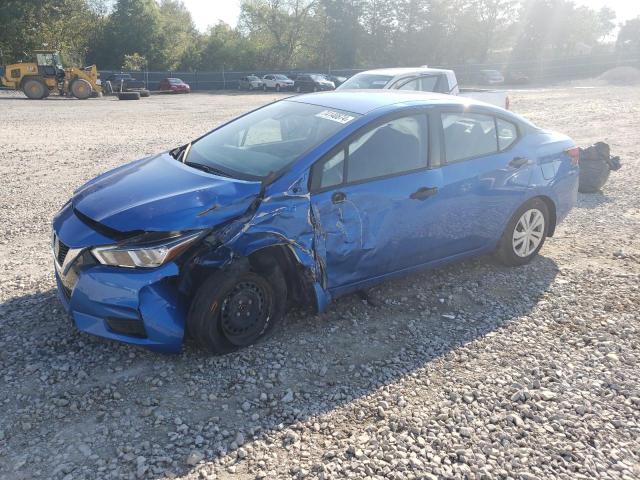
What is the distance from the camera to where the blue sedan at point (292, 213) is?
11.3 feet

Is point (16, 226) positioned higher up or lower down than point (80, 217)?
lower down

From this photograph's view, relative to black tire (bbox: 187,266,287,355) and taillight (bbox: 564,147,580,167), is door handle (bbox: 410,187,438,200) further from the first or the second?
taillight (bbox: 564,147,580,167)

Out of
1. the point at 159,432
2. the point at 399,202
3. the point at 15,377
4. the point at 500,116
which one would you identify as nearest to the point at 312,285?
the point at 399,202

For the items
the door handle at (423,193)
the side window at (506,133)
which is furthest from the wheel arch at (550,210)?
the door handle at (423,193)

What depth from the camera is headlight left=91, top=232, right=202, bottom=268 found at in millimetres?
3371

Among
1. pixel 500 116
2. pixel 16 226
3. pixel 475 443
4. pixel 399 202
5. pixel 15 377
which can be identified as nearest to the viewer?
pixel 475 443

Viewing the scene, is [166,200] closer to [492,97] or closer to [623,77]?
[492,97]

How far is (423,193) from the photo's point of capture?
429 centimetres

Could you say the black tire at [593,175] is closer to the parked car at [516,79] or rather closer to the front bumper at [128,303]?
the front bumper at [128,303]

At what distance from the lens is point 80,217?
3.71 m

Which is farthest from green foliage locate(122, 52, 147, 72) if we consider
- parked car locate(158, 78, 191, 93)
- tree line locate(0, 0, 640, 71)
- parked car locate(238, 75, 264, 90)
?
parked car locate(238, 75, 264, 90)

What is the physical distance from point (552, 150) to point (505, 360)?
7.91 feet

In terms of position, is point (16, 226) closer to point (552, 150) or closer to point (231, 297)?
point (231, 297)

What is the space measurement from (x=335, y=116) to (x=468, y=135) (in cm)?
120
